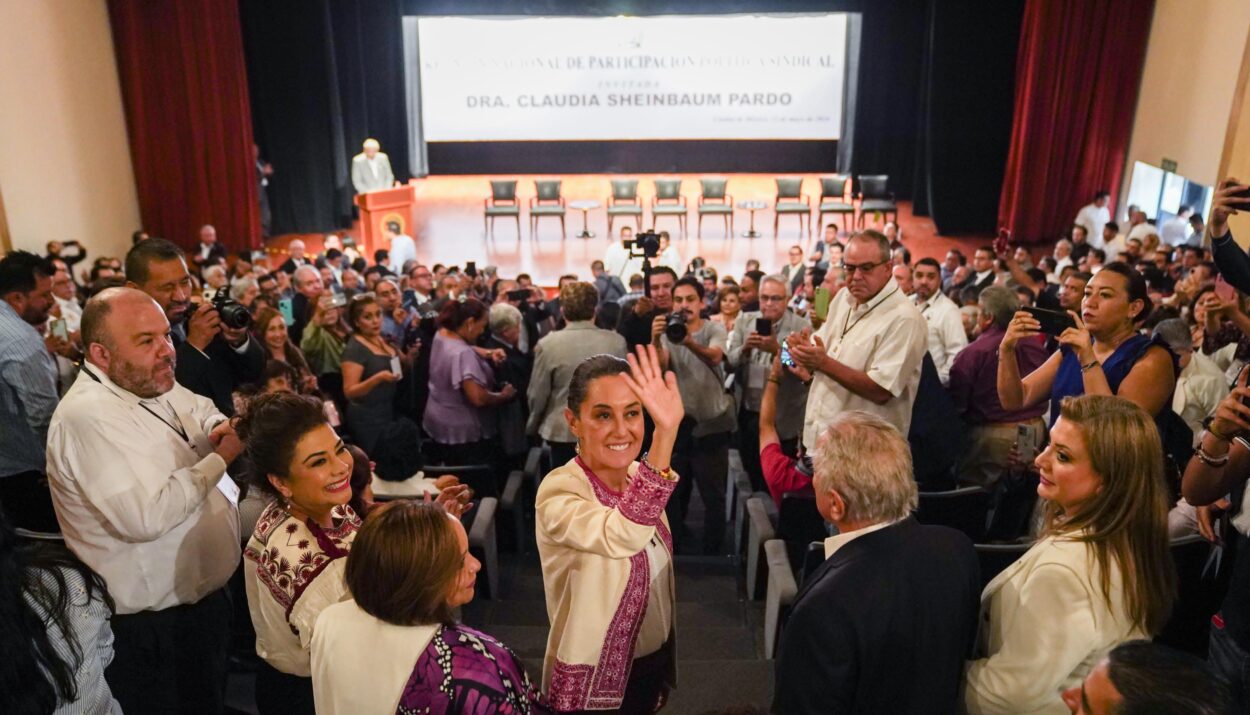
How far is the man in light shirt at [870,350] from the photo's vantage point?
303 cm

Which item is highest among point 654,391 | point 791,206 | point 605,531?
point 654,391

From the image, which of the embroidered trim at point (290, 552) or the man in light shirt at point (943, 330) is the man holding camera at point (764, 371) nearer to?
the man in light shirt at point (943, 330)

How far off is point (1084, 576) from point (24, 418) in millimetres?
3462

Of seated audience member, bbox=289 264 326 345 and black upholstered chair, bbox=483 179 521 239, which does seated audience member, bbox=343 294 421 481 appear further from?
black upholstered chair, bbox=483 179 521 239

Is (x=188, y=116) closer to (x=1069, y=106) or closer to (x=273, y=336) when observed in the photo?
(x=273, y=336)

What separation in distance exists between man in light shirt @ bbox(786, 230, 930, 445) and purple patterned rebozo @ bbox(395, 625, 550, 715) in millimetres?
1727

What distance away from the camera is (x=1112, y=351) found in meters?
2.80

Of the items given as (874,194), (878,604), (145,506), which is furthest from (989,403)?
(874,194)

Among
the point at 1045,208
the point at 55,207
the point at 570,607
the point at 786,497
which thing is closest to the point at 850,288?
the point at 786,497

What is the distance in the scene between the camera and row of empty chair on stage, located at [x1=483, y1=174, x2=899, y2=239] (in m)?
12.6

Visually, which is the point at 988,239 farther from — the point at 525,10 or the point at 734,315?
the point at 734,315

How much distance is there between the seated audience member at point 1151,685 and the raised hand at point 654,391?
818 mm

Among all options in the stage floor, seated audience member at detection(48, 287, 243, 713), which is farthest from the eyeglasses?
the stage floor

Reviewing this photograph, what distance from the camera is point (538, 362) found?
3984 millimetres
